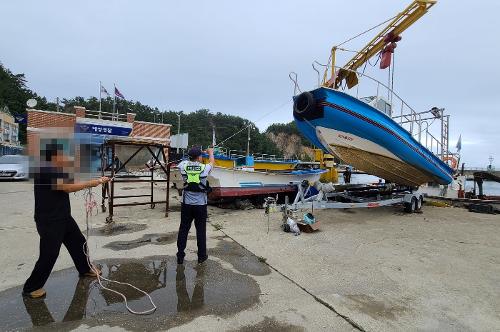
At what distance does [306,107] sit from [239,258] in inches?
167

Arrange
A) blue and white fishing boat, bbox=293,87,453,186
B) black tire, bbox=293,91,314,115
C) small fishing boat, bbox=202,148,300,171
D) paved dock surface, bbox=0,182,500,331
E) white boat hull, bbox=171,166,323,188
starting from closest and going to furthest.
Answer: paved dock surface, bbox=0,182,500,331, blue and white fishing boat, bbox=293,87,453,186, black tire, bbox=293,91,314,115, white boat hull, bbox=171,166,323,188, small fishing boat, bbox=202,148,300,171

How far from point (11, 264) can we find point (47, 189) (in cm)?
174

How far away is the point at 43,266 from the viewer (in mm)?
3154

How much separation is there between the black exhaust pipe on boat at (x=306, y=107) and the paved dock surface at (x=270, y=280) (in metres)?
2.67

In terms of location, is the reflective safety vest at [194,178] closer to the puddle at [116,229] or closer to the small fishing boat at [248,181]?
the puddle at [116,229]

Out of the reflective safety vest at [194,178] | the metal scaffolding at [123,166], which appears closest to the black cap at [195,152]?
the reflective safety vest at [194,178]

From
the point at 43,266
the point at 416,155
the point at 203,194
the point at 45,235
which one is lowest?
the point at 43,266

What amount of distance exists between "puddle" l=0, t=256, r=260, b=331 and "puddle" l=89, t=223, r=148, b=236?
5.88 feet

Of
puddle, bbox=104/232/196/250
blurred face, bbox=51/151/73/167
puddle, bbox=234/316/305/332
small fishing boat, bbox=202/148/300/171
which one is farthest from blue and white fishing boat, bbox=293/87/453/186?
blurred face, bbox=51/151/73/167

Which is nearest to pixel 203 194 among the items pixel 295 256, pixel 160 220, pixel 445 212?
pixel 295 256

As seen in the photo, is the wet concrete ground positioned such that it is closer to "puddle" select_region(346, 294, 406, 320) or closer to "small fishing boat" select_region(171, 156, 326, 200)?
"puddle" select_region(346, 294, 406, 320)

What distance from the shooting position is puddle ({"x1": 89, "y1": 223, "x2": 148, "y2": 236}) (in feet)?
19.3

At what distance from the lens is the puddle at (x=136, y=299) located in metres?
2.74

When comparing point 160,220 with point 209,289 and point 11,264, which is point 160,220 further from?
point 209,289
